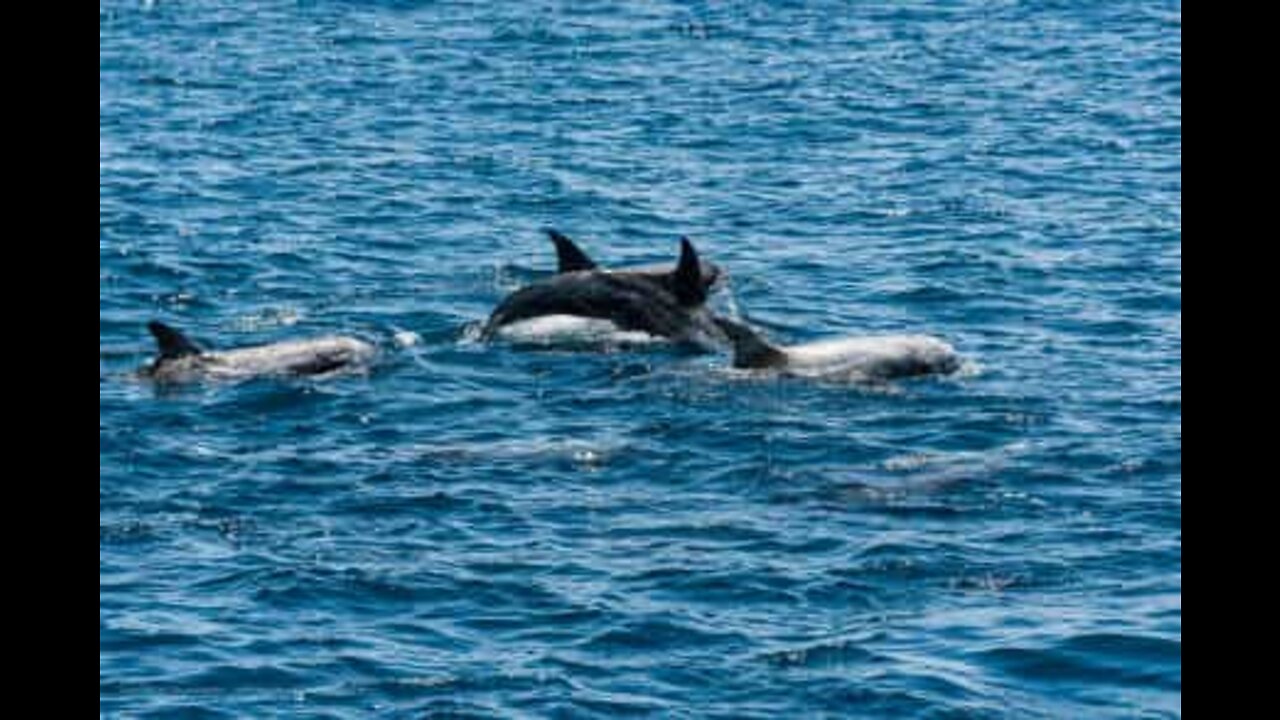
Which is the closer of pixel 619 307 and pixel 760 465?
pixel 760 465

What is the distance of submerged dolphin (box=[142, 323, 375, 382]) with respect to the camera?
79.1 ft

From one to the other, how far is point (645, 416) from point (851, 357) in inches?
124

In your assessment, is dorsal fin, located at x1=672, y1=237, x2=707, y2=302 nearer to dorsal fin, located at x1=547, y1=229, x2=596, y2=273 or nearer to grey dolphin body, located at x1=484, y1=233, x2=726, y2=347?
grey dolphin body, located at x1=484, y1=233, x2=726, y2=347

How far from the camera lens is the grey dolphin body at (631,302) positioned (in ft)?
85.0

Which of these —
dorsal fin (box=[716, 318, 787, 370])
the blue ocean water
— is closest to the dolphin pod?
dorsal fin (box=[716, 318, 787, 370])

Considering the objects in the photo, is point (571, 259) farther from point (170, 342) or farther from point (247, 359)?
point (170, 342)

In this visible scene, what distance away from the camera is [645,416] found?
22109mm

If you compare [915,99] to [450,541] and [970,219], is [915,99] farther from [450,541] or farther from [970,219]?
[450,541]

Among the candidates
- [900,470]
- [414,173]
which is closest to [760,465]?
[900,470]

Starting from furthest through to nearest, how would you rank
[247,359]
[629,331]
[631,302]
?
1. [631,302]
2. [629,331]
3. [247,359]

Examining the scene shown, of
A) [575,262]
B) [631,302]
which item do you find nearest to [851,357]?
[631,302]
